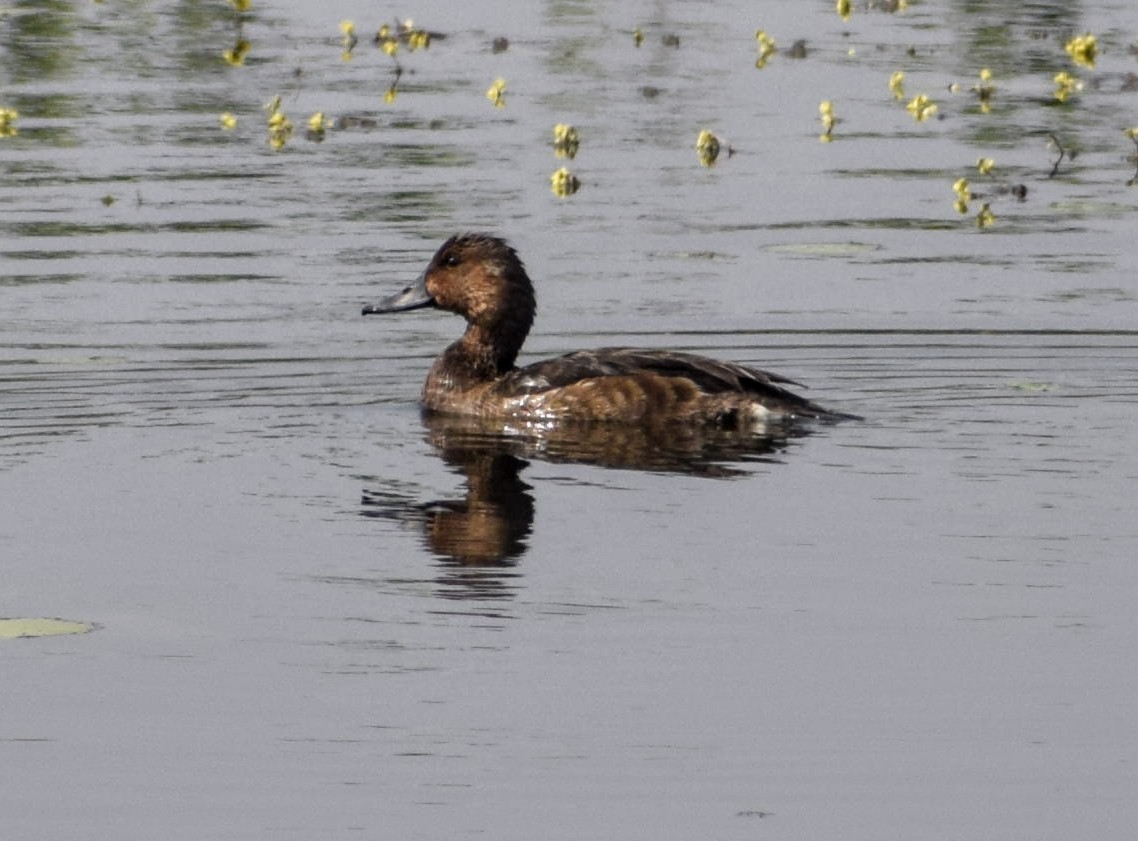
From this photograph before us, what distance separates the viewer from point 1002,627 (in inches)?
348

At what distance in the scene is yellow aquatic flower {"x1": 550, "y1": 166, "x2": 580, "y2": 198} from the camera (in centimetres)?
1773

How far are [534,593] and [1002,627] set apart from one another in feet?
5.41

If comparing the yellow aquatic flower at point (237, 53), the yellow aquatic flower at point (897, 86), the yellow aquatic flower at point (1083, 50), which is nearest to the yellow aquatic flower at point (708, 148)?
the yellow aquatic flower at point (897, 86)

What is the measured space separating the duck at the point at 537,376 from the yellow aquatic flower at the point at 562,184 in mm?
3646

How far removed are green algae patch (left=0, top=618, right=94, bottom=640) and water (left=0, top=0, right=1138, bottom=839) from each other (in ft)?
0.30

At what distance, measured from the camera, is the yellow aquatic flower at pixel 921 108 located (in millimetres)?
19922

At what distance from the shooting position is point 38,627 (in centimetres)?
896

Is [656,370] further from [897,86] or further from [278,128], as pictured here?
[897,86]

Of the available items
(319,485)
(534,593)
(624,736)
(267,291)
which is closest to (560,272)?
(267,291)

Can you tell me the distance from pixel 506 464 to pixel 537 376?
1200 mm

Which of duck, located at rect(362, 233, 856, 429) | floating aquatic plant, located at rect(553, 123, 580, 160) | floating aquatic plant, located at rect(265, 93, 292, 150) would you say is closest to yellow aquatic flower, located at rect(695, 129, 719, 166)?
floating aquatic plant, located at rect(553, 123, 580, 160)

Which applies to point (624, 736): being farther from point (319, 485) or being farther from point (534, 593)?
point (319, 485)

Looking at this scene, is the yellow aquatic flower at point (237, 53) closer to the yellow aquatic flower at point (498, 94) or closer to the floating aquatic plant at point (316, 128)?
the yellow aquatic flower at point (498, 94)

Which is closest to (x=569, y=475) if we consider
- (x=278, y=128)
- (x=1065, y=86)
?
(x=278, y=128)
